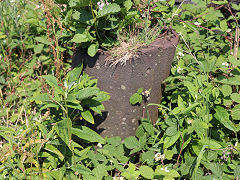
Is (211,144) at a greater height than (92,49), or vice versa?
(92,49)

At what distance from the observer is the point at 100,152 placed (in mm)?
2104

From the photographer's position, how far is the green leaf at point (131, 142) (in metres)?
2.12

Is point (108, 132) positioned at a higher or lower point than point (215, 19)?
lower

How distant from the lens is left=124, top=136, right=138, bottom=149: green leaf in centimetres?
212

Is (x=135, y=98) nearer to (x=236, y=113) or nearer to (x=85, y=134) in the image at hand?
(x=85, y=134)

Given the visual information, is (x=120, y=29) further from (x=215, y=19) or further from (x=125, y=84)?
(x=215, y=19)

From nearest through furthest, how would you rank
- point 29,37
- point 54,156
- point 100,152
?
point 54,156 → point 100,152 → point 29,37

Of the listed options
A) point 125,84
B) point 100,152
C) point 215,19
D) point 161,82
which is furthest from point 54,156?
point 215,19

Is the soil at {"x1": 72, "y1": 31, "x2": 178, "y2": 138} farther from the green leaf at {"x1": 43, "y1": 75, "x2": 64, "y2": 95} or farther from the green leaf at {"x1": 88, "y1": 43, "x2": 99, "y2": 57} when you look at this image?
the green leaf at {"x1": 43, "y1": 75, "x2": 64, "y2": 95}

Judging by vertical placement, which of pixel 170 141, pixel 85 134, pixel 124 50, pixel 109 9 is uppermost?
pixel 109 9

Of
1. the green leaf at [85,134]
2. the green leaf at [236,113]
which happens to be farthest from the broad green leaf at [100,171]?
the green leaf at [236,113]

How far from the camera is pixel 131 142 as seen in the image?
215cm

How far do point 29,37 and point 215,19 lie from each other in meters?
2.40

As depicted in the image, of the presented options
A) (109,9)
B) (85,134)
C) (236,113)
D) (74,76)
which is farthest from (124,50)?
(236,113)
